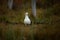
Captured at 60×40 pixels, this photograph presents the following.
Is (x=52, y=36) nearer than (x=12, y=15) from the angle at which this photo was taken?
Yes

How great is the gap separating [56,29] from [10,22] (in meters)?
0.66

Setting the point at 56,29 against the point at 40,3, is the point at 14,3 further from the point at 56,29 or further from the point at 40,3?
the point at 56,29

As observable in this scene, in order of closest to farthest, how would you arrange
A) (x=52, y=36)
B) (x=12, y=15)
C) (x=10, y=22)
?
(x=52, y=36), (x=10, y=22), (x=12, y=15)

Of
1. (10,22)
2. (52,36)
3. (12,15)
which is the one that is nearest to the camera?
(52,36)

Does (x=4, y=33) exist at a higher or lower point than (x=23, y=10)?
lower

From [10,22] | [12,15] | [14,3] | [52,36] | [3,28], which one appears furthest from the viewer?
[14,3]

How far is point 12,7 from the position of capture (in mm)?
2857

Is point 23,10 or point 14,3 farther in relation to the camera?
point 14,3

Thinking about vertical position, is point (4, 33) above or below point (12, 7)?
below

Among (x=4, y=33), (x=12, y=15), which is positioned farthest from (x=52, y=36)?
(x=12, y=15)

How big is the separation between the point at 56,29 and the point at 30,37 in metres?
0.36

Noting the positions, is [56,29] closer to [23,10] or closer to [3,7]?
[23,10]

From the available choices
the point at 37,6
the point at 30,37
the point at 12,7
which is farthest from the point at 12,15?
the point at 30,37

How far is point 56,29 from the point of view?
2303 millimetres
